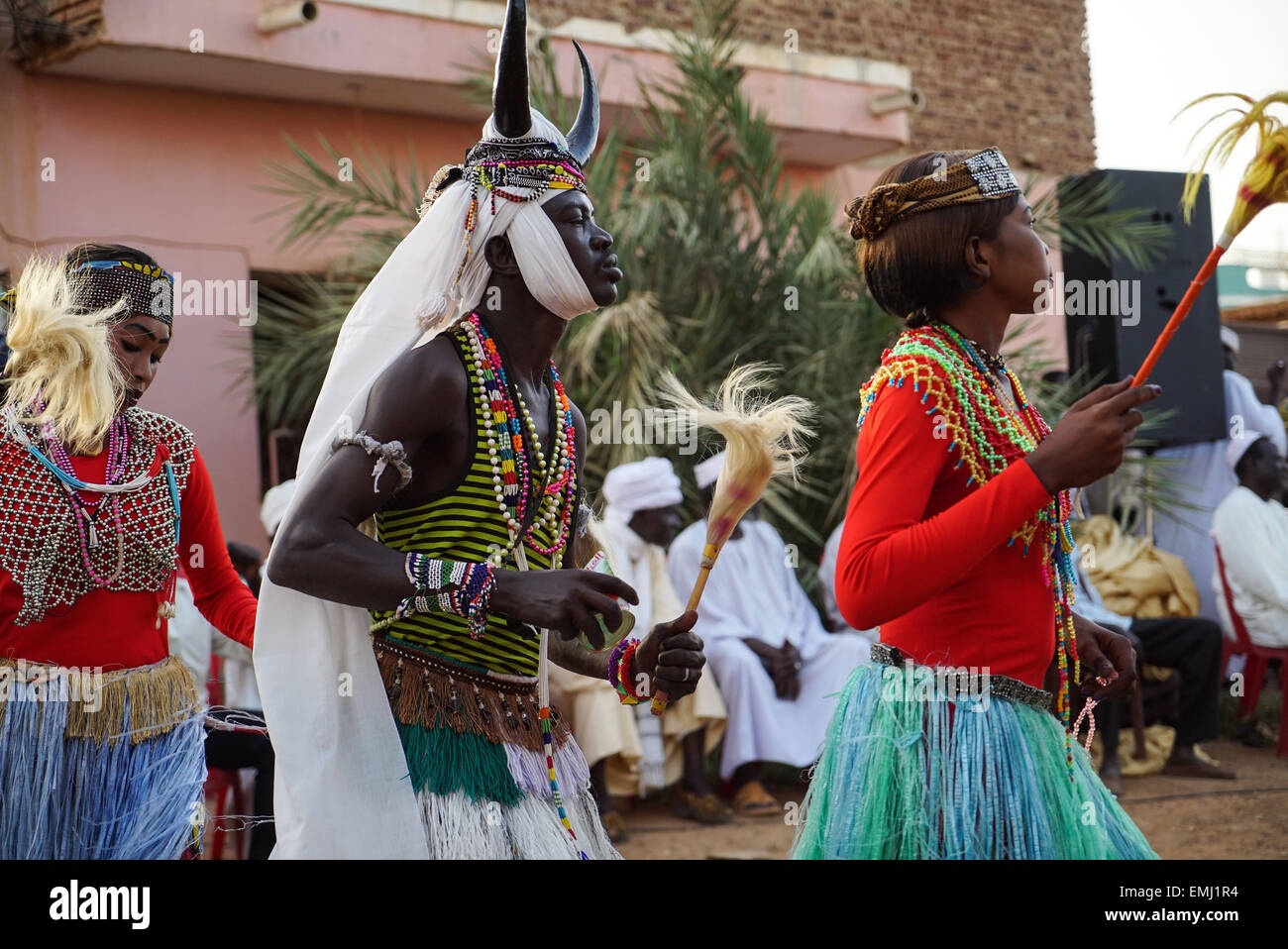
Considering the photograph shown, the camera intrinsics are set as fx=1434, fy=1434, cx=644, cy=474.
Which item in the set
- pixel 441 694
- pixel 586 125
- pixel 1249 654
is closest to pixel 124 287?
pixel 586 125

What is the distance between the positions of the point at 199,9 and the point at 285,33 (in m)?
0.63

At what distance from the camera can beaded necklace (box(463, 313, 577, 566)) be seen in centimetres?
257

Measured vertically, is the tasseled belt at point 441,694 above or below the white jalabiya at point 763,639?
above

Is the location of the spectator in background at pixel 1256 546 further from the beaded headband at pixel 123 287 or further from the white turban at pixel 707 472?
the beaded headband at pixel 123 287

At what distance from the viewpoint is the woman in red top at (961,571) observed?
245 cm

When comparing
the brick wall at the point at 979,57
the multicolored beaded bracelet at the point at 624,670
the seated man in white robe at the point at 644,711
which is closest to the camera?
the multicolored beaded bracelet at the point at 624,670

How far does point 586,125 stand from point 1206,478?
9204 millimetres

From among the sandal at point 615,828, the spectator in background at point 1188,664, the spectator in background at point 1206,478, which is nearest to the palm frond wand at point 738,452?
the sandal at point 615,828

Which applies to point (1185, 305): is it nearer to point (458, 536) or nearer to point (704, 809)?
point (458, 536)

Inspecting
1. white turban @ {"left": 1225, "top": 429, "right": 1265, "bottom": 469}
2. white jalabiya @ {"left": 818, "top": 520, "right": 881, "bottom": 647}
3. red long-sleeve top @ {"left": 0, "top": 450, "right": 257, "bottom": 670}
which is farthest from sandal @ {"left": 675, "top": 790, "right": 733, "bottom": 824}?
white turban @ {"left": 1225, "top": 429, "right": 1265, "bottom": 469}

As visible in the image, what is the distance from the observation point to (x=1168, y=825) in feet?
25.1

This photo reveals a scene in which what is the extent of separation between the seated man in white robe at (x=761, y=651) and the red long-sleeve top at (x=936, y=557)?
5469 mm

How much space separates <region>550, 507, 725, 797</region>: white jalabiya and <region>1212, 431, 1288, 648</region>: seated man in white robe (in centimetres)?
387
